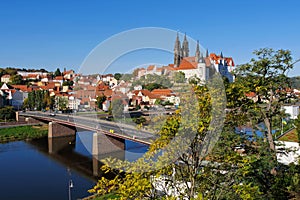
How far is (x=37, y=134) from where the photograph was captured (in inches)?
907

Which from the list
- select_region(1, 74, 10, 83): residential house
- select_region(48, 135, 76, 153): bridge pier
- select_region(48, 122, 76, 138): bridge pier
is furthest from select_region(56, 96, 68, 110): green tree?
select_region(1, 74, 10, 83): residential house

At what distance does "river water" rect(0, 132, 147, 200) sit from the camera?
1035 cm

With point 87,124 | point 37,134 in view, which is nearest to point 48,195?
→ point 87,124

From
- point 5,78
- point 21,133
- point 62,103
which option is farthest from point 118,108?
point 5,78

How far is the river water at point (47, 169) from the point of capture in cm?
1035

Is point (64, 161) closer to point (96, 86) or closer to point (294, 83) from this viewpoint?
point (96, 86)

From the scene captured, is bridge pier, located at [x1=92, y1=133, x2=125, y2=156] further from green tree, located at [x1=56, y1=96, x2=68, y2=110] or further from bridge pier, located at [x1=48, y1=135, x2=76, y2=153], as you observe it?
green tree, located at [x1=56, y1=96, x2=68, y2=110]

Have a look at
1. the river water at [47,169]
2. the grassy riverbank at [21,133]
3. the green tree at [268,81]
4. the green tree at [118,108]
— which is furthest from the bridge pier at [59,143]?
the green tree at [268,81]

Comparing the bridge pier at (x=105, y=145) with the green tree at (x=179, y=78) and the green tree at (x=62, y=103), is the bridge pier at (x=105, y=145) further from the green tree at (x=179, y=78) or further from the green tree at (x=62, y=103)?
the green tree at (x=62, y=103)

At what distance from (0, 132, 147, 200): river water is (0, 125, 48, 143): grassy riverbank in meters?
1.36

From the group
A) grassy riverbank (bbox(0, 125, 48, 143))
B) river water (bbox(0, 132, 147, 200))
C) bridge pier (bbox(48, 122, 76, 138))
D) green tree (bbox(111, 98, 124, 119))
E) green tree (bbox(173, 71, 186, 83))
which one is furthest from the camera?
bridge pier (bbox(48, 122, 76, 138))

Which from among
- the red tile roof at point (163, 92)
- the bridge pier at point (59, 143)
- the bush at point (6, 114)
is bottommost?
the bridge pier at point (59, 143)

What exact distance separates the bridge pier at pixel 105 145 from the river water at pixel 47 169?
1.85 ft

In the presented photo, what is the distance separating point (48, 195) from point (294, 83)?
8.46m
